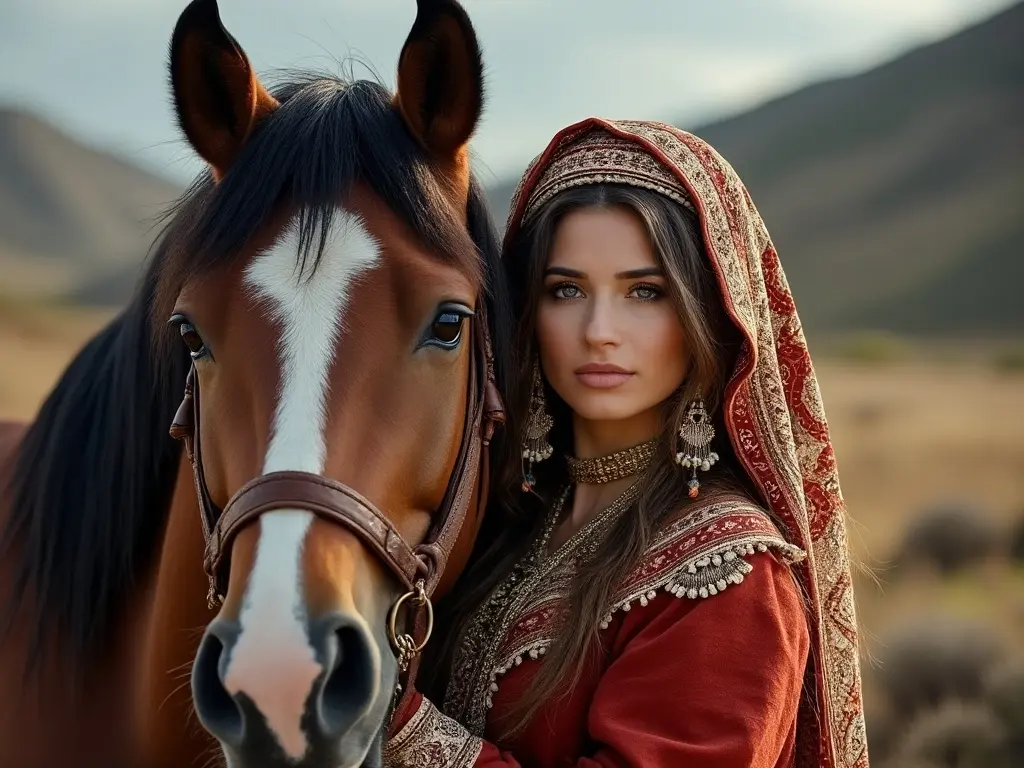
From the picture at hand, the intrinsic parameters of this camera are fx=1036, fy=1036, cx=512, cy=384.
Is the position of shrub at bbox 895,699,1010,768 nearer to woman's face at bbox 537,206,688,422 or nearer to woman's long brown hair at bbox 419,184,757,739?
woman's long brown hair at bbox 419,184,757,739

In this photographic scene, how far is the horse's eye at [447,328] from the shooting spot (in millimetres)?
1772

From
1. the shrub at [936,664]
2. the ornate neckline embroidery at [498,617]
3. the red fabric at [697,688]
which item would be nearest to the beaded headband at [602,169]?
the ornate neckline embroidery at [498,617]

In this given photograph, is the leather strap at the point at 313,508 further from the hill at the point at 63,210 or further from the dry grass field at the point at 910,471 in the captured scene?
the hill at the point at 63,210

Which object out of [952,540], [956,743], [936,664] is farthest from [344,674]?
[952,540]

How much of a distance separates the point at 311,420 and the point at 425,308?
0.97 feet

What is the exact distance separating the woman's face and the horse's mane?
0.48 ft

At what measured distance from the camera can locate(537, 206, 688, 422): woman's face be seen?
2.09 metres

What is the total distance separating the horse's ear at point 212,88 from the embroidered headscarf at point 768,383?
0.66m

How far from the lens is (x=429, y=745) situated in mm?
1831

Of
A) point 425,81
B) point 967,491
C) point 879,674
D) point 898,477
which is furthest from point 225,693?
point 898,477

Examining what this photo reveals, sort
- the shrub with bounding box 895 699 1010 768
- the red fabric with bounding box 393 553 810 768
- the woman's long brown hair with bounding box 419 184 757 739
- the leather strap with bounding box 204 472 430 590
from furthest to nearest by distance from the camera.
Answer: the shrub with bounding box 895 699 1010 768 < the woman's long brown hair with bounding box 419 184 757 739 < the red fabric with bounding box 393 553 810 768 < the leather strap with bounding box 204 472 430 590

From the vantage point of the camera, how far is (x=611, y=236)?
2.11 meters

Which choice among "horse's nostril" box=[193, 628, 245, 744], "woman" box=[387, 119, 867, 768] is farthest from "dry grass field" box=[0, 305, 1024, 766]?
"horse's nostril" box=[193, 628, 245, 744]

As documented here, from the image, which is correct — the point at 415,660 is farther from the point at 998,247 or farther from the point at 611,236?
the point at 998,247
